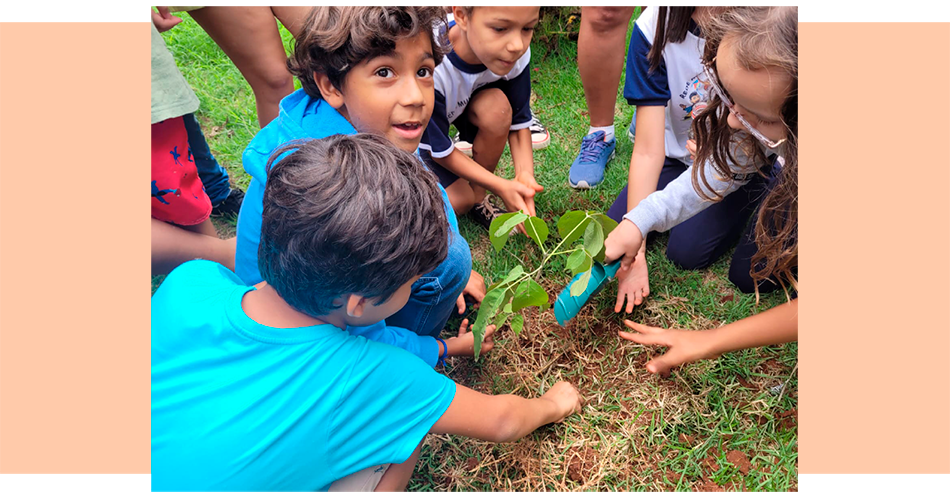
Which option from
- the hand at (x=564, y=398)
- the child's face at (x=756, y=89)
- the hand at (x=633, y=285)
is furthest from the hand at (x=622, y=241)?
the child's face at (x=756, y=89)

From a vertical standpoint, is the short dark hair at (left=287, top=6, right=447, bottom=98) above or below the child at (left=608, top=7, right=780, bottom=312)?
above

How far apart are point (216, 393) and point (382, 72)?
988mm

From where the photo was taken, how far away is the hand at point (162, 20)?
6.53ft

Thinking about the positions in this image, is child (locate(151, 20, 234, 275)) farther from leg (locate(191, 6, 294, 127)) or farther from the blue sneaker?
the blue sneaker

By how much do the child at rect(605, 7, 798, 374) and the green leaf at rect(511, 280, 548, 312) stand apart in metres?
0.42

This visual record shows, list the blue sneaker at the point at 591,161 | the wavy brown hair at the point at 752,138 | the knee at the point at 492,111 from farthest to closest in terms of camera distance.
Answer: the blue sneaker at the point at 591,161
the knee at the point at 492,111
the wavy brown hair at the point at 752,138

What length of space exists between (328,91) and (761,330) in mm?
1471

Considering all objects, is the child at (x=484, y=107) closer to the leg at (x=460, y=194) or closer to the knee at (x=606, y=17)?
the leg at (x=460, y=194)

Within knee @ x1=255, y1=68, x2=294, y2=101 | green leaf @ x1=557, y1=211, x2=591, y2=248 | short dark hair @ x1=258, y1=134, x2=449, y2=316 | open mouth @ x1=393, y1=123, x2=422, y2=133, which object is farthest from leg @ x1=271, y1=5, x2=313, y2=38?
green leaf @ x1=557, y1=211, x2=591, y2=248

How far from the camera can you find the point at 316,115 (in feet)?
5.81

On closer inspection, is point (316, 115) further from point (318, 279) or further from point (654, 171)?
point (654, 171)

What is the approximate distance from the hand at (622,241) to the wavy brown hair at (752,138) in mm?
249

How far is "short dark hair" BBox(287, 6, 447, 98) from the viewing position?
5.52 feet

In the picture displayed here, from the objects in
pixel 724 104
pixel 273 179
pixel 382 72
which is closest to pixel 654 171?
pixel 724 104
